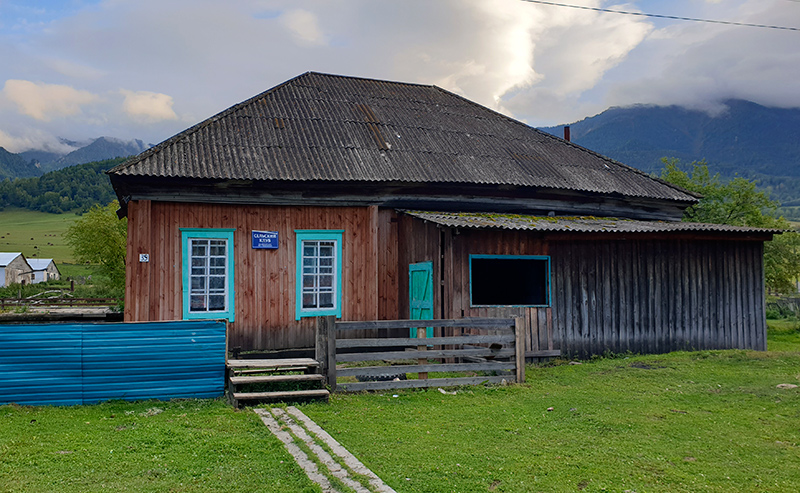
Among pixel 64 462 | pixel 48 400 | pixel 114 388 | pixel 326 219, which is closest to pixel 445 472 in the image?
pixel 64 462

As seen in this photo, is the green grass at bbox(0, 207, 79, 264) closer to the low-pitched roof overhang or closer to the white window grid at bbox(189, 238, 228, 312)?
the white window grid at bbox(189, 238, 228, 312)

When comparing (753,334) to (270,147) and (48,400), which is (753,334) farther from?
(48,400)

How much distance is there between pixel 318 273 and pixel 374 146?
141 inches

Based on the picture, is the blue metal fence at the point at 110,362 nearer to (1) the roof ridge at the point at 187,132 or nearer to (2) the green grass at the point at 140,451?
(2) the green grass at the point at 140,451

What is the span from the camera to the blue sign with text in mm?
12758

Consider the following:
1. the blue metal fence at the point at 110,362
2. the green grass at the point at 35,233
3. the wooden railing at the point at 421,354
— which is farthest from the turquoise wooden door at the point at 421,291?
the green grass at the point at 35,233

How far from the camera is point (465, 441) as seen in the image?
20.9ft

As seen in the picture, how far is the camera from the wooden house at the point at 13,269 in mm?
64125

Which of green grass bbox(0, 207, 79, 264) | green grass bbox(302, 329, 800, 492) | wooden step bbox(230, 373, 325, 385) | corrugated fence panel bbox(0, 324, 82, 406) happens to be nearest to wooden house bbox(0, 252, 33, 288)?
green grass bbox(0, 207, 79, 264)

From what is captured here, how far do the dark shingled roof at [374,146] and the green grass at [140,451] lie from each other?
5.77m

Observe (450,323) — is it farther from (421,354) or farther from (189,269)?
(189,269)

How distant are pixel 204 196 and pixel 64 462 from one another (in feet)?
25.4

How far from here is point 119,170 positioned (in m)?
11.6

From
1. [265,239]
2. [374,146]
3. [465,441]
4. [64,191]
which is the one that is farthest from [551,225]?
[64,191]
